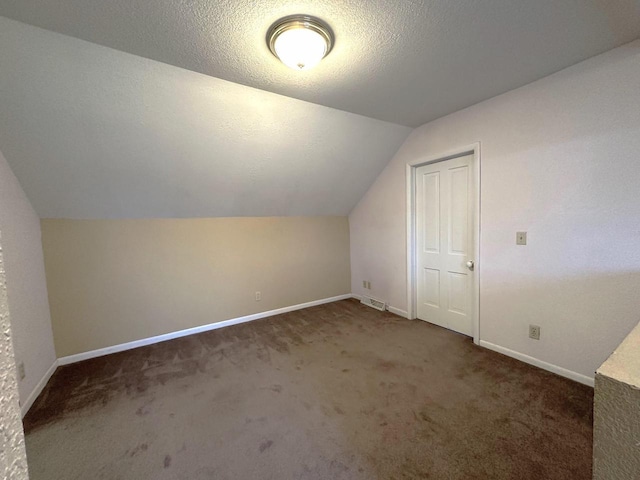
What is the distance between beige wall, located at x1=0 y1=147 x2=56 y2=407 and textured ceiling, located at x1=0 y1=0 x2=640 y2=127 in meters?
1.35

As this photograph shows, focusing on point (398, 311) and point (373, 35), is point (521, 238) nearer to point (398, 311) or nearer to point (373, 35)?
point (398, 311)

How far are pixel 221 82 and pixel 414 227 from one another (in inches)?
102

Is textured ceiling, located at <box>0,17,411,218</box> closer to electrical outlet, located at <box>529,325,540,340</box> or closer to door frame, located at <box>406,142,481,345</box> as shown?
door frame, located at <box>406,142,481,345</box>

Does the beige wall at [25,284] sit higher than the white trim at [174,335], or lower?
higher

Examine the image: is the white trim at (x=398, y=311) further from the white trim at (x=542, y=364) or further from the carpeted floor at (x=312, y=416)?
the white trim at (x=542, y=364)

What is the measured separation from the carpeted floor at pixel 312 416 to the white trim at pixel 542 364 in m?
0.07

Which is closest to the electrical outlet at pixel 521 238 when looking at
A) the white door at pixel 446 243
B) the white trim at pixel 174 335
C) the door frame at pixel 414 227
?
the door frame at pixel 414 227

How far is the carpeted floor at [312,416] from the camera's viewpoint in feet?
4.67

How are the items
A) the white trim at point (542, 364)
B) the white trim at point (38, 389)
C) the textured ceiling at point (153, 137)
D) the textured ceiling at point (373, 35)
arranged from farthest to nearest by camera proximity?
1. the white trim at point (542, 364)
2. the white trim at point (38, 389)
3. the textured ceiling at point (153, 137)
4. the textured ceiling at point (373, 35)

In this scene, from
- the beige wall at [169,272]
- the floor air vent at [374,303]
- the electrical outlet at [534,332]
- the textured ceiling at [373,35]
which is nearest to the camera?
the textured ceiling at [373,35]

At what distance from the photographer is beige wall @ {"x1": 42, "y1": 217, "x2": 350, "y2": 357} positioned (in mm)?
2586

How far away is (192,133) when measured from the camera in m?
2.35

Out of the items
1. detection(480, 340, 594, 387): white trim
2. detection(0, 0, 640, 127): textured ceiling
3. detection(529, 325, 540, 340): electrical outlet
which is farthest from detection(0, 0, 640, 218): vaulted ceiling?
detection(480, 340, 594, 387): white trim

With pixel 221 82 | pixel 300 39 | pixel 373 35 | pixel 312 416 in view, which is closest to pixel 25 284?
pixel 221 82
